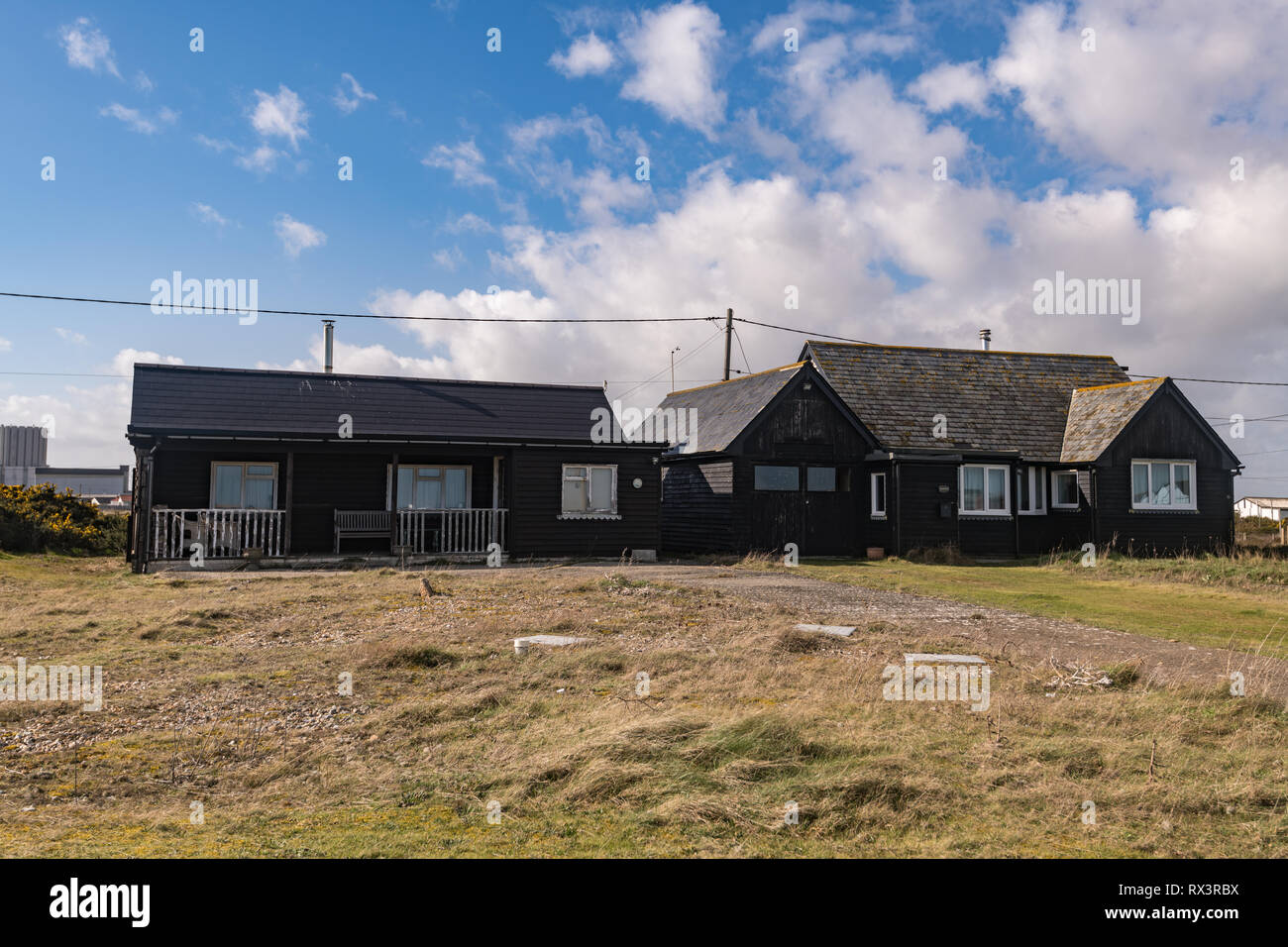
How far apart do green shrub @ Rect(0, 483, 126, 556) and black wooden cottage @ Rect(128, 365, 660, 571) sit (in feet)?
13.5

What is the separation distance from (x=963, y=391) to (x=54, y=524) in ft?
93.0

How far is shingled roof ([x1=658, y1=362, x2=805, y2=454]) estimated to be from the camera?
2595 centimetres

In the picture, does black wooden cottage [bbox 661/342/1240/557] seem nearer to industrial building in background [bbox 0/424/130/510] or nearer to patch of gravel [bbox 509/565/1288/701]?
patch of gravel [bbox 509/565/1288/701]

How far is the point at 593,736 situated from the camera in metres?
6.11

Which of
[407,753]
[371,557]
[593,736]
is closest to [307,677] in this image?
[407,753]

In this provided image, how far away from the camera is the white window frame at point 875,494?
1040 inches

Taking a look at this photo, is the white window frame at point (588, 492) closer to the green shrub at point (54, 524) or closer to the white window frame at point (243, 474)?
the white window frame at point (243, 474)

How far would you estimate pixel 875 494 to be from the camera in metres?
26.8

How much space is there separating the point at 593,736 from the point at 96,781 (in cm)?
309

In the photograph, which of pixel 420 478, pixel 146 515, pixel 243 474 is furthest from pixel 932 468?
pixel 146 515

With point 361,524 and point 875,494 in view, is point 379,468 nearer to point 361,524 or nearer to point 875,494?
point 361,524
